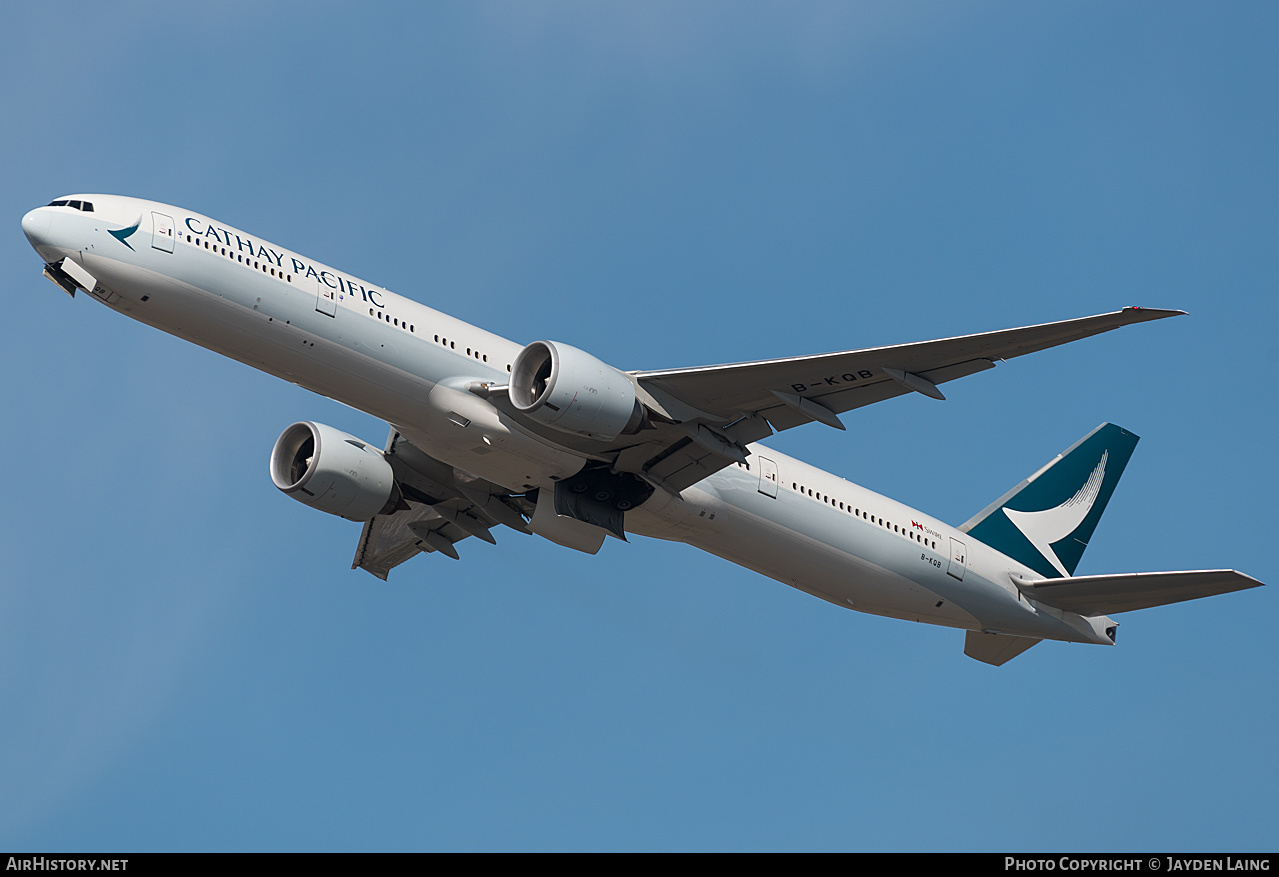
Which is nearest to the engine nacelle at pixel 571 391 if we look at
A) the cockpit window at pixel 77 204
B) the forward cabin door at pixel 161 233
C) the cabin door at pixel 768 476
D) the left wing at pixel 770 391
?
the left wing at pixel 770 391

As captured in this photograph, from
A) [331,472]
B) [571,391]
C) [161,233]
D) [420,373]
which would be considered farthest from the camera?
[331,472]

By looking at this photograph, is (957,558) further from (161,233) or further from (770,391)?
(161,233)

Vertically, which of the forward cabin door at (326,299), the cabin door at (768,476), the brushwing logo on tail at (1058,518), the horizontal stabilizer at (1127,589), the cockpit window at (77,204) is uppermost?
the brushwing logo on tail at (1058,518)

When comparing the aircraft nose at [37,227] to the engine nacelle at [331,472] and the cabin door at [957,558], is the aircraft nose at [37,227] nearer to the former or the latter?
the engine nacelle at [331,472]

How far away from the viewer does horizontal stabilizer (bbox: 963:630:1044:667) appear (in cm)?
3472

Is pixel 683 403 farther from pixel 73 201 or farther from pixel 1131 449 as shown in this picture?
pixel 1131 449

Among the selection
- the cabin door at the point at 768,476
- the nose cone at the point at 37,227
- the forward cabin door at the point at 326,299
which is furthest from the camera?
the cabin door at the point at 768,476

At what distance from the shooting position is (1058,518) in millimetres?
35969

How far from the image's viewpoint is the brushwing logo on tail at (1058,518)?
3512 centimetres

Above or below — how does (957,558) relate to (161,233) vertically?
below

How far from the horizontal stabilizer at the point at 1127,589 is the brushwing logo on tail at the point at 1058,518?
2144mm

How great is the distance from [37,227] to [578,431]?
10505 mm

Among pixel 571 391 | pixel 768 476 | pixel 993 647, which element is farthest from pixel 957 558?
pixel 571 391
